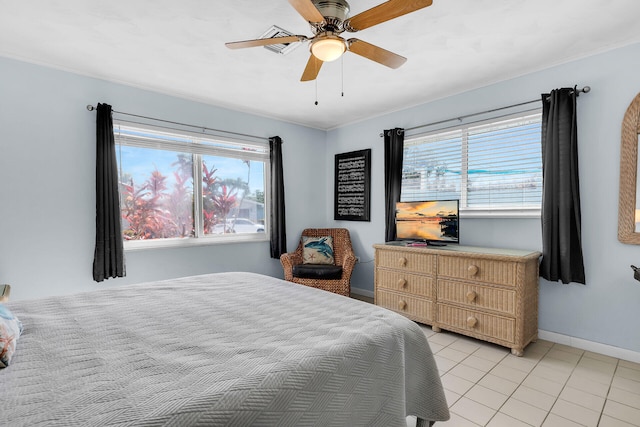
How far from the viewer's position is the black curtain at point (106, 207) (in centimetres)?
301

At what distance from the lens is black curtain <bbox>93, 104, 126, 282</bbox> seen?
9.89ft

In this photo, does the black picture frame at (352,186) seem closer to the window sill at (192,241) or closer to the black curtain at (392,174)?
the black curtain at (392,174)

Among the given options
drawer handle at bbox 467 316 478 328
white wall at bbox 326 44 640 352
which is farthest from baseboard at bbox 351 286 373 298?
white wall at bbox 326 44 640 352

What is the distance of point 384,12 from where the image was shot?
1.64 metres

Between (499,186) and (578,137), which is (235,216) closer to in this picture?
(499,186)

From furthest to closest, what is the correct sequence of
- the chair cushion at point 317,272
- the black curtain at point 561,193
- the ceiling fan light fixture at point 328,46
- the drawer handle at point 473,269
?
1. the chair cushion at point 317,272
2. the drawer handle at point 473,269
3. the black curtain at point 561,193
4. the ceiling fan light fixture at point 328,46

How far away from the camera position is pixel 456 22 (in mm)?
2211

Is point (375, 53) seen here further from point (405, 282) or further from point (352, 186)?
point (352, 186)

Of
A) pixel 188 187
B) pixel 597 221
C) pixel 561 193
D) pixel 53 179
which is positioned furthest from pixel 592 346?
pixel 53 179

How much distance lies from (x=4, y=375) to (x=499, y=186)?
12.1 feet

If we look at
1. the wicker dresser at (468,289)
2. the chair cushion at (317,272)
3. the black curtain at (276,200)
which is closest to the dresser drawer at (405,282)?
the wicker dresser at (468,289)

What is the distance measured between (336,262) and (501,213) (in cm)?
209

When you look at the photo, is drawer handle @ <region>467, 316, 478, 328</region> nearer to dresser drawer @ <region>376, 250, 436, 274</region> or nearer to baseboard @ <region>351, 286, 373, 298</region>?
dresser drawer @ <region>376, 250, 436, 274</region>

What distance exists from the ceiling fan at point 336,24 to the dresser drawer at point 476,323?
2246 millimetres
